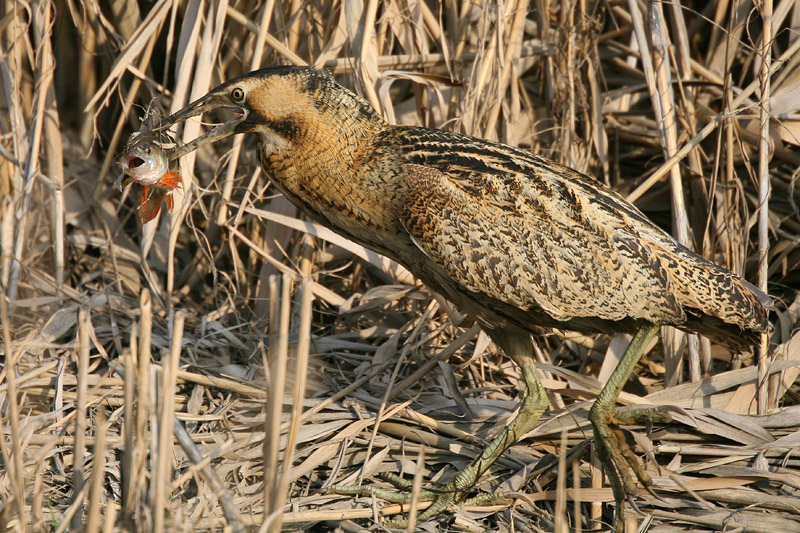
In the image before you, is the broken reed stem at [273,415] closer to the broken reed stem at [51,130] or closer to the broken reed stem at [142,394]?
the broken reed stem at [142,394]

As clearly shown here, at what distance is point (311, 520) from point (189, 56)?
211 centimetres

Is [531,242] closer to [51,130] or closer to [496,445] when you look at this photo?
[496,445]

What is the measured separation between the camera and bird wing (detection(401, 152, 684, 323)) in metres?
3.00

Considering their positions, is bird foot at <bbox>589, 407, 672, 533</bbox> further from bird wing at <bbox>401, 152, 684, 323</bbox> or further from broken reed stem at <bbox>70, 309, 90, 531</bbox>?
broken reed stem at <bbox>70, 309, 90, 531</bbox>

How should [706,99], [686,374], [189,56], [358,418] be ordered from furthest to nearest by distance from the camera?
[706,99], [686,374], [189,56], [358,418]

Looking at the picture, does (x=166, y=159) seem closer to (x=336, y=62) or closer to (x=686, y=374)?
(x=336, y=62)

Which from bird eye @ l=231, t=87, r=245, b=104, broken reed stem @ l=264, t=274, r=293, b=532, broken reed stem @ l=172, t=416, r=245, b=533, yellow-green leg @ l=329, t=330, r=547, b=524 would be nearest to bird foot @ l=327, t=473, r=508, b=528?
yellow-green leg @ l=329, t=330, r=547, b=524

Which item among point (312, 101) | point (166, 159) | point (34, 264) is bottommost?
point (34, 264)

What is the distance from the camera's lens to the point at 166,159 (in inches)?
121

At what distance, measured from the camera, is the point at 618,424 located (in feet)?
10.5

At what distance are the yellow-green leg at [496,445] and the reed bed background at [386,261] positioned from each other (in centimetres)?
7

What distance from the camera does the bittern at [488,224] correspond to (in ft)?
9.89

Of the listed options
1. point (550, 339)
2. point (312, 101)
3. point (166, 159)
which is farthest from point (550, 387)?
point (166, 159)

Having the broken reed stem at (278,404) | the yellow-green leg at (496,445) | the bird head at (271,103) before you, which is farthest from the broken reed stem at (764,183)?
the broken reed stem at (278,404)
